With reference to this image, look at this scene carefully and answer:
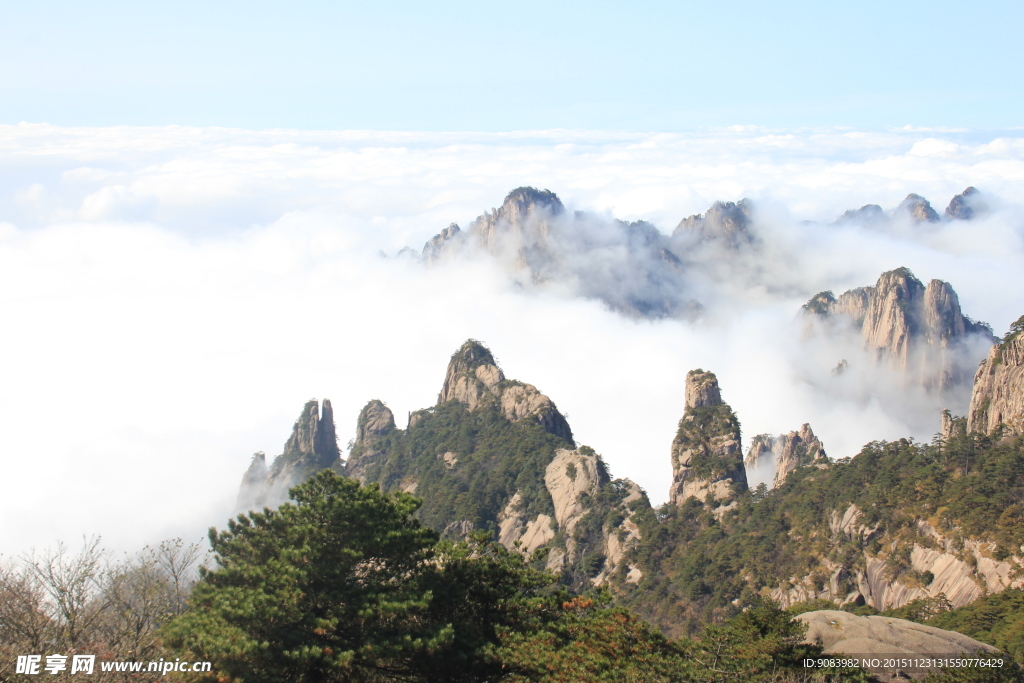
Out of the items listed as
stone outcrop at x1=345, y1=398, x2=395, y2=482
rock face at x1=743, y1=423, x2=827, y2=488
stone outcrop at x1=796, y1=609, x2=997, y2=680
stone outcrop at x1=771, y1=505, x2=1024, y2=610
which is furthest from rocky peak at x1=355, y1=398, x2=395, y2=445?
stone outcrop at x1=796, y1=609, x2=997, y2=680

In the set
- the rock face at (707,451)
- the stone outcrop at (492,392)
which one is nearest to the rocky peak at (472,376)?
the stone outcrop at (492,392)

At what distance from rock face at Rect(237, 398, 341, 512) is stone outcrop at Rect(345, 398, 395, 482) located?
3.74m

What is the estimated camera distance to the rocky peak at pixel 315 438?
400 ft

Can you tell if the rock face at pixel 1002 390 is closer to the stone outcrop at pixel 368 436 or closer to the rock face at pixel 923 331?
the stone outcrop at pixel 368 436

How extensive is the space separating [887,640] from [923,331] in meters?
150

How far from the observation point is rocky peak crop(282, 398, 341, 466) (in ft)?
400

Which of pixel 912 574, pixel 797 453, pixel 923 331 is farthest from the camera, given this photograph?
pixel 923 331

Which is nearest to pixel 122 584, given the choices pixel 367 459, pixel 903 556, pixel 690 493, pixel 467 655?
pixel 467 655

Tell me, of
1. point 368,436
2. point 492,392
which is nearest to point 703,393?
point 492,392

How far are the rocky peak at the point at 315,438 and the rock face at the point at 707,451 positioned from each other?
5429 centimetres

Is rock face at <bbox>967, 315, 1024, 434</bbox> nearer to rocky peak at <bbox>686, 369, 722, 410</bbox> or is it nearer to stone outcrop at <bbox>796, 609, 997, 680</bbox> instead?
rocky peak at <bbox>686, 369, 722, 410</bbox>

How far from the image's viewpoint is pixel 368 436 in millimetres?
122500

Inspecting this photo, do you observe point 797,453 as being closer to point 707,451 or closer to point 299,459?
point 707,451

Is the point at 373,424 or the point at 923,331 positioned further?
the point at 923,331
